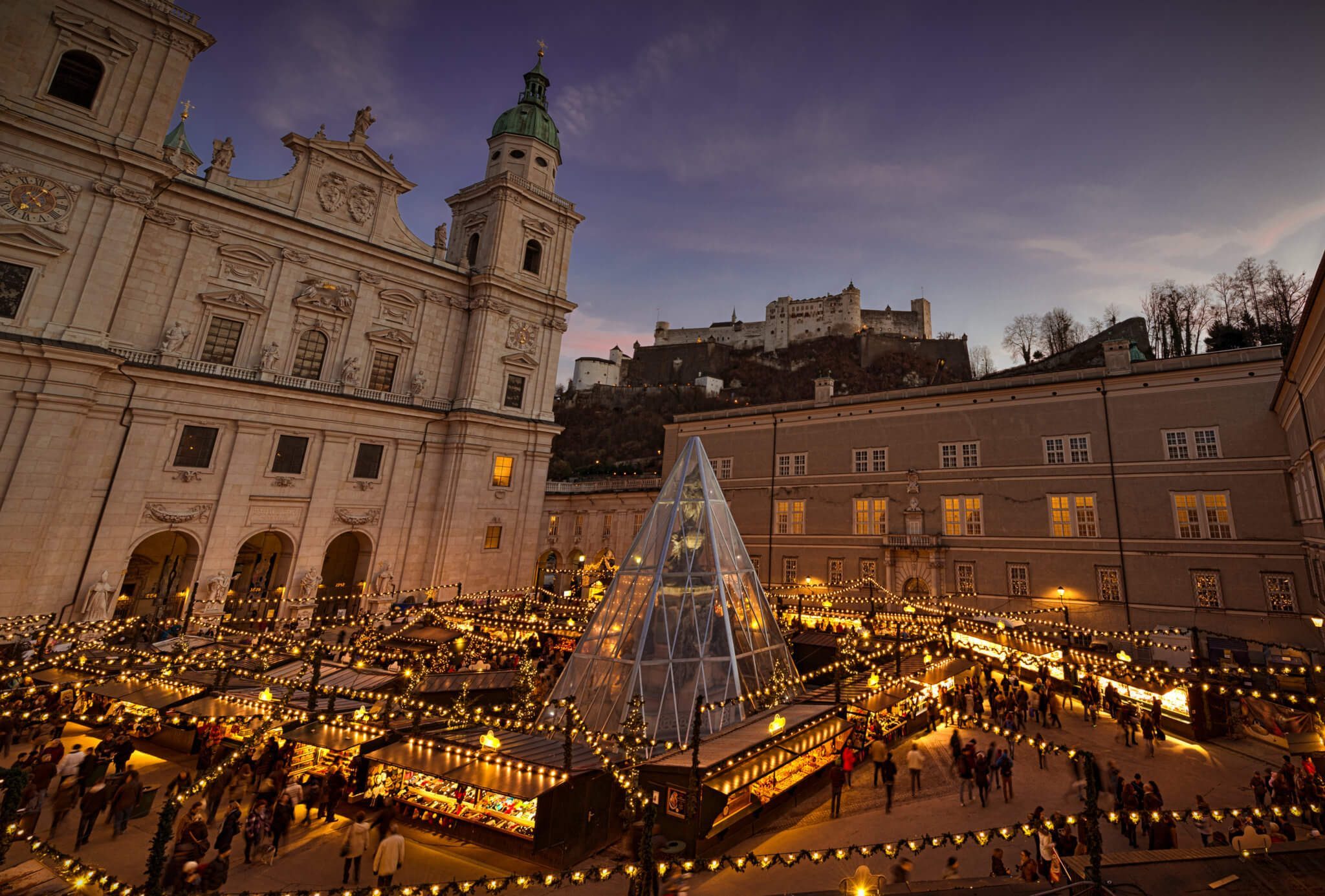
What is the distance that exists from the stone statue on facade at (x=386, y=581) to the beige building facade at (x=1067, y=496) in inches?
777

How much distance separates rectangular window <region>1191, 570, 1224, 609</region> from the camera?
2194 centimetres

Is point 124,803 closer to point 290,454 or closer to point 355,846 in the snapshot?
point 355,846

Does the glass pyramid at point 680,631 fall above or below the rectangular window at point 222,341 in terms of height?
below

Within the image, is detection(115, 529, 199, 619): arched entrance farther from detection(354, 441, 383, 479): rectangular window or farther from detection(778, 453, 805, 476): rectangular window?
detection(778, 453, 805, 476): rectangular window

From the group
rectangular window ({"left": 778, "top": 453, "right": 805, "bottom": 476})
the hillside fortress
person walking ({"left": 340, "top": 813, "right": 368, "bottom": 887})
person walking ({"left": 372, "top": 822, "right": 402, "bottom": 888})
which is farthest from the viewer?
the hillside fortress

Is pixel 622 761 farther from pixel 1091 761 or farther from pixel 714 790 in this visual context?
pixel 1091 761

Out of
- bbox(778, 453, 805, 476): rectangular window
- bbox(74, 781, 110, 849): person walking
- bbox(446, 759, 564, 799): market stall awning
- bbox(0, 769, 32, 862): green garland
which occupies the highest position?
bbox(778, 453, 805, 476): rectangular window

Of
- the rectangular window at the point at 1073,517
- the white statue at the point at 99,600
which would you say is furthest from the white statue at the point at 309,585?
the rectangular window at the point at 1073,517

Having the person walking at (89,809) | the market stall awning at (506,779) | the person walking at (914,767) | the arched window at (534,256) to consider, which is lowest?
the person walking at (89,809)

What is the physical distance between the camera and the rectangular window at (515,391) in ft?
107

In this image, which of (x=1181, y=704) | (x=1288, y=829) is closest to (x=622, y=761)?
(x=1288, y=829)

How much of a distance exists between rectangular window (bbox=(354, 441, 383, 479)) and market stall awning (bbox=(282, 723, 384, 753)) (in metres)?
18.6

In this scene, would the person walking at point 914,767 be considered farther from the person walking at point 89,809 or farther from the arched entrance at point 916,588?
the arched entrance at point 916,588

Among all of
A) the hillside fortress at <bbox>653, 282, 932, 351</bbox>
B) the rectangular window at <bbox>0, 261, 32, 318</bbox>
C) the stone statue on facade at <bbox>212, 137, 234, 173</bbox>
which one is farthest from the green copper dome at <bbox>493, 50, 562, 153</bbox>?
the hillside fortress at <bbox>653, 282, 932, 351</bbox>
